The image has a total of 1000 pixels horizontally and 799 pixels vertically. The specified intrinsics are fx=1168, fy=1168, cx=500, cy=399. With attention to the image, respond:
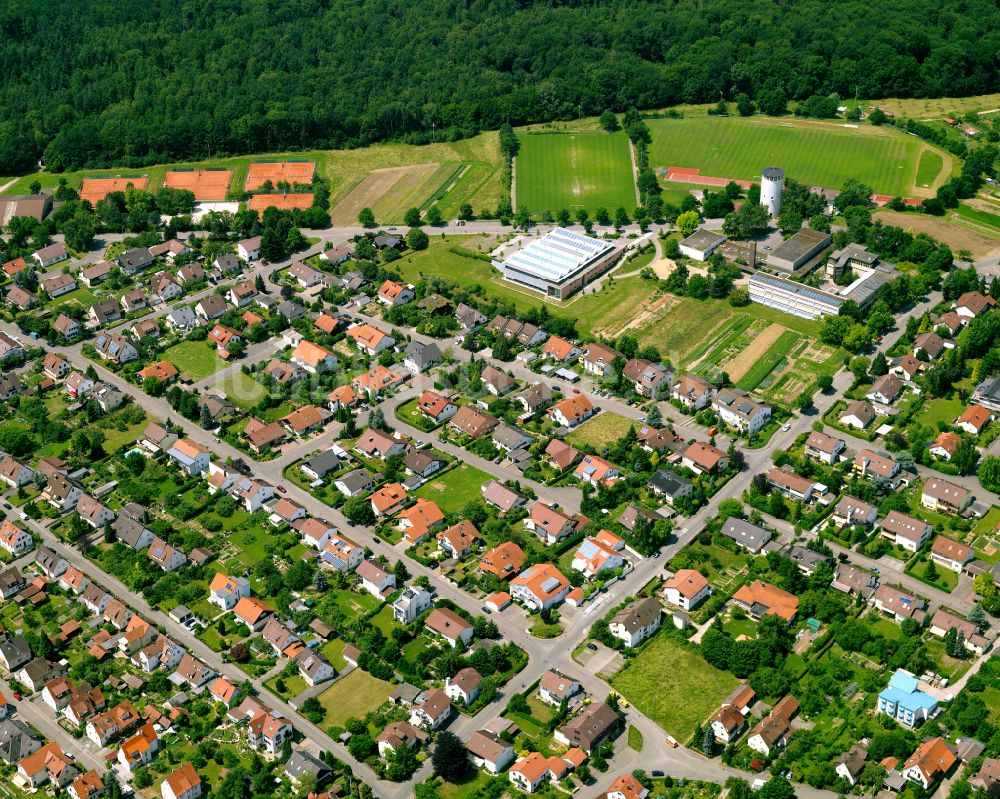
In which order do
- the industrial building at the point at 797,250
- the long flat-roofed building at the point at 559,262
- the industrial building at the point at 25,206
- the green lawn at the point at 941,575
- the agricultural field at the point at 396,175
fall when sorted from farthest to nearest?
the agricultural field at the point at 396,175, the industrial building at the point at 25,206, the industrial building at the point at 797,250, the long flat-roofed building at the point at 559,262, the green lawn at the point at 941,575

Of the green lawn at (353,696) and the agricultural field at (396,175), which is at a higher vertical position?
the green lawn at (353,696)

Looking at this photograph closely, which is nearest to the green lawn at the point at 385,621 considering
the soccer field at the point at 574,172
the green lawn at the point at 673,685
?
the green lawn at the point at 673,685

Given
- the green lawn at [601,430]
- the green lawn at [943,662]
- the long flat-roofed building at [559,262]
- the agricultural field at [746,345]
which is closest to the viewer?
the green lawn at [943,662]

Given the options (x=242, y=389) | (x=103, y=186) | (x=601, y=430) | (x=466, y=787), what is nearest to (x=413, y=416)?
(x=601, y=430)

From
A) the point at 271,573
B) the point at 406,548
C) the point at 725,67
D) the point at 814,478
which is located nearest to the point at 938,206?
the point at 725,67

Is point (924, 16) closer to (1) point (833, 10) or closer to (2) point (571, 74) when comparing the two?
(1) point (833, 10)

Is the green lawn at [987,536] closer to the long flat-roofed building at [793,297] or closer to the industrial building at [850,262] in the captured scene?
the long flat-roofed building at [793,297]

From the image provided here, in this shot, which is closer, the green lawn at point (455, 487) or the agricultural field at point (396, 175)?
the green lawn at point (455, 487)
